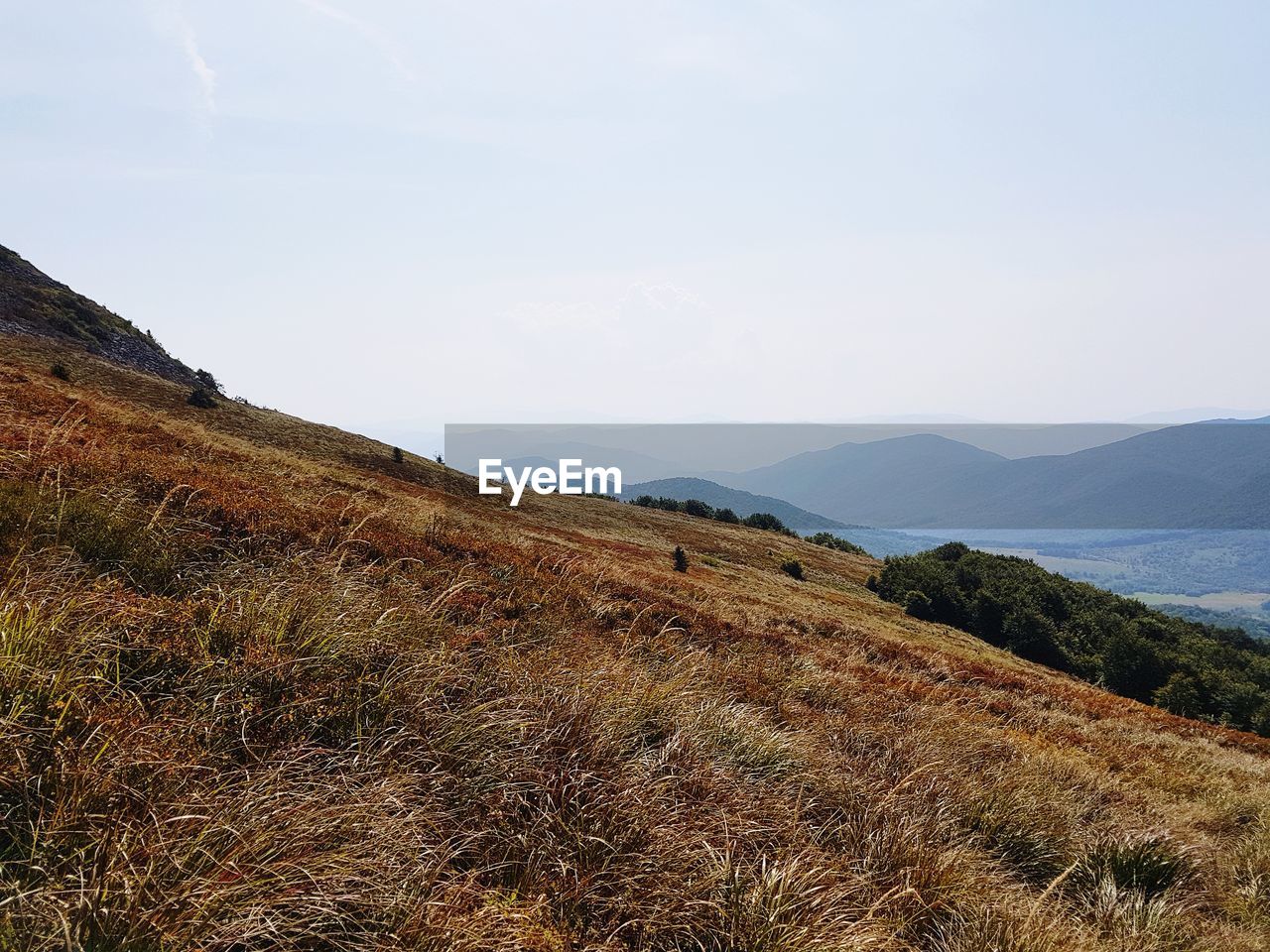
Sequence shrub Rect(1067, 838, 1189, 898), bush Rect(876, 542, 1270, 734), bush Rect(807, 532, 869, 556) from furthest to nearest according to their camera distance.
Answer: bush Rect(807, 532, 869, 556)
bush Rect(876, 542, 1270, 734)
shrub Rect(1067, 838, 1189, 898)

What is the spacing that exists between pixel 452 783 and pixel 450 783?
1 centimetres

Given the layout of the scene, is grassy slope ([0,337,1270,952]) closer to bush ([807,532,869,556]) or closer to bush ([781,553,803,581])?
bush ([781,553,803,581])

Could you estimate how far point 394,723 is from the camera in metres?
3.59

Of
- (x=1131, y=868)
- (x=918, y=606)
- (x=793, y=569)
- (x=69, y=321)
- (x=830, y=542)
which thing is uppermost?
(x=69, y=321)

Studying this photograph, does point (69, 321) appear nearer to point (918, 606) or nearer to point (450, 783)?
point (450, 783)

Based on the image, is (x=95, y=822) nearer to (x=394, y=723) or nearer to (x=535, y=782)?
(x=394, y=723)

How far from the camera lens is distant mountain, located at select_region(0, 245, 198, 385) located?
44469 millimetres

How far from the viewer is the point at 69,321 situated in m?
47.9

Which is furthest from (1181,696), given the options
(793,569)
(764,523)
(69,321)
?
(69,321)

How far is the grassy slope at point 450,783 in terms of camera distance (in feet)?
7.30

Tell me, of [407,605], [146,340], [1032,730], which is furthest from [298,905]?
[146,340]

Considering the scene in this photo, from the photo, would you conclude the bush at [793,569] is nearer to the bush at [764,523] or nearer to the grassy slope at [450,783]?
the bush at [764,523]

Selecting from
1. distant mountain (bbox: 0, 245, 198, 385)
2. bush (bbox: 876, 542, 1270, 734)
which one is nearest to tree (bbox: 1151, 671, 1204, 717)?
bush (bbox: 876, 542, 1270, 734)

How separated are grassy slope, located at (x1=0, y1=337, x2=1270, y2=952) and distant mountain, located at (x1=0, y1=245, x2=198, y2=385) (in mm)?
51853
